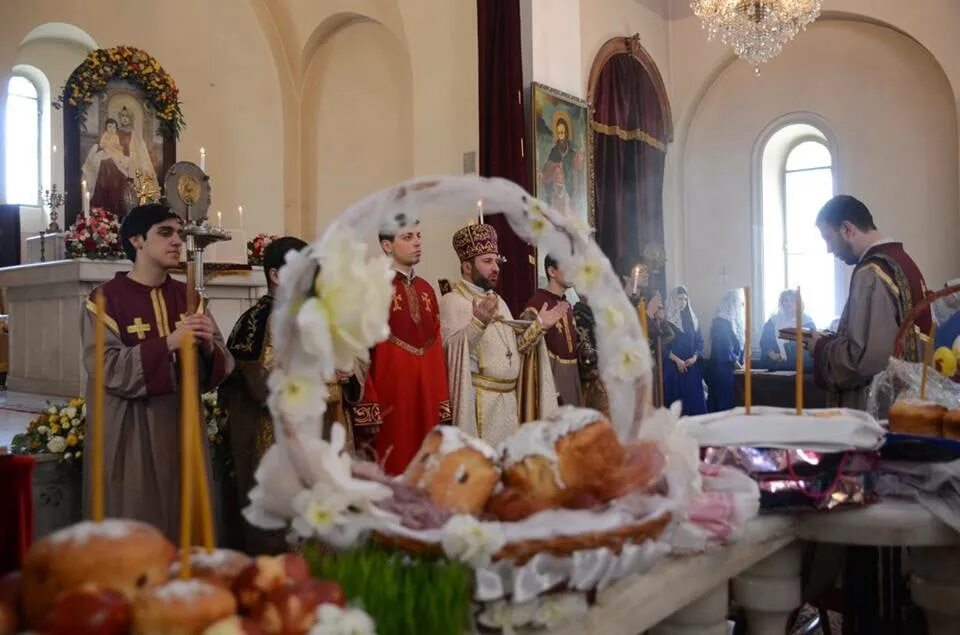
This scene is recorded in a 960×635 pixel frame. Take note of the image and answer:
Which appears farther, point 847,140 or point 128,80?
point 847,140

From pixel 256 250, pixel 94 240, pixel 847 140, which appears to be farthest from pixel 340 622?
pixel 847 140

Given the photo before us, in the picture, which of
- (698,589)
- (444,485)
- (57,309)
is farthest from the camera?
(57,309)

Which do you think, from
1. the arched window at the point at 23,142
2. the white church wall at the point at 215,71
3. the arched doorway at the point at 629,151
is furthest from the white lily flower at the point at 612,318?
the arched window at the point at 23,142

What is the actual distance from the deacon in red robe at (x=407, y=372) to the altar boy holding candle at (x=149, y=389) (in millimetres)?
1022

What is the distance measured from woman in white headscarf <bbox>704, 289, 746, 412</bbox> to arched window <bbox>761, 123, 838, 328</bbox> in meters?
0.90

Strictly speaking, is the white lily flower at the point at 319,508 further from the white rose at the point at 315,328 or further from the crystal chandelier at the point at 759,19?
the crystal chandelier at the point at 759,19

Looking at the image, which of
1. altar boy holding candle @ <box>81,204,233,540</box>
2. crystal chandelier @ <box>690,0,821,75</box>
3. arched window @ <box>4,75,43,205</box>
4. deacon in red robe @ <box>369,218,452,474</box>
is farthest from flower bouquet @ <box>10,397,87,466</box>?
arched window @ <box>4,75,43,205</box>

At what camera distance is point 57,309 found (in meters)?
6.66

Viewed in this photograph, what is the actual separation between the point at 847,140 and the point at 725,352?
9.57 ft

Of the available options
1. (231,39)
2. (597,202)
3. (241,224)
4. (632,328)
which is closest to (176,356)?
(632,328)

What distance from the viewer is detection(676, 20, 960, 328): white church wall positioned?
9602 mm

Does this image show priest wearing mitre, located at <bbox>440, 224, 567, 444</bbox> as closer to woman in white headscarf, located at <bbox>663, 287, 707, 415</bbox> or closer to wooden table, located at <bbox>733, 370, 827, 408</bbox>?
woman in white headscarf, located at <bbox>663, 287, 707, 415</bbox>

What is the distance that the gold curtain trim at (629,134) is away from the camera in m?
9.38

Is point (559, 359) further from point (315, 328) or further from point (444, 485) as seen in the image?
point (315, 328)
